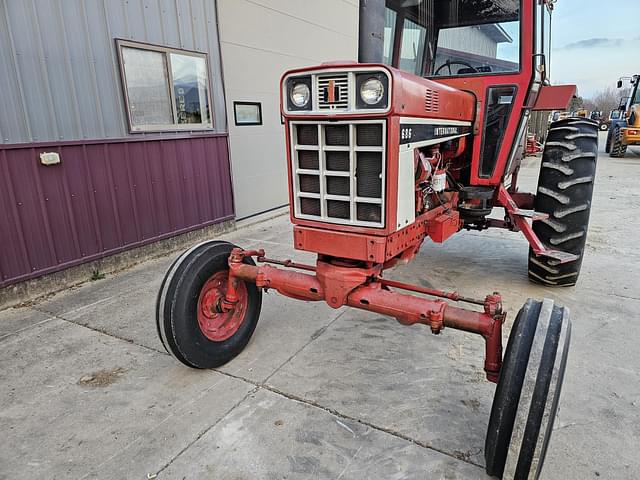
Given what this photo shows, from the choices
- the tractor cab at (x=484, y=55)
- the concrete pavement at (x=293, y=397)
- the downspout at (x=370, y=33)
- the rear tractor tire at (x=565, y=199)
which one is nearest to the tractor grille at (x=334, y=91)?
the downspout at (x=370, y=33)

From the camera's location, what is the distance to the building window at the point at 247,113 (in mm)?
6012

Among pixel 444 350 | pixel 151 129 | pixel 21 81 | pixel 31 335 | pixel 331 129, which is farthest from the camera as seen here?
pixel 151 129

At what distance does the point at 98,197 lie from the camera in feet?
14.2

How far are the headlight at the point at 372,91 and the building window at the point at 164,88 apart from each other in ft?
10.8

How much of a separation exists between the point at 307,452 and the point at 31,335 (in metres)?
2.42

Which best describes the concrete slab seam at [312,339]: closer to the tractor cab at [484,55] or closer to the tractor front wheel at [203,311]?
the tractor front wheel at [203,311]

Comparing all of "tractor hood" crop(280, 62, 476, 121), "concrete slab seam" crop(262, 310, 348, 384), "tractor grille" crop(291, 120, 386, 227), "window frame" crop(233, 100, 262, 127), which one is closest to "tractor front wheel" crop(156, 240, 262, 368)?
"concrete slab seam" crop(262, 310, 348, 384)

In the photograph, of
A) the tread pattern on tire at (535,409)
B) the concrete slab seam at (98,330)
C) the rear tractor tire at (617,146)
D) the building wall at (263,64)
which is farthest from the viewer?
the rear tractor tire at (617,146)

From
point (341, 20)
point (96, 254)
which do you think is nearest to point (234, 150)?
point (96, 254)

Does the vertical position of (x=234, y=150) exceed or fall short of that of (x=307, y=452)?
it exceeds it

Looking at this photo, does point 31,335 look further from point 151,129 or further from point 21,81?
point 151,129

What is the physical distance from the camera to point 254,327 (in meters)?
3.07

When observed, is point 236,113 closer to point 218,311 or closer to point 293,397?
point 218,311

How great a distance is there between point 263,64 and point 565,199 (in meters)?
4.47
